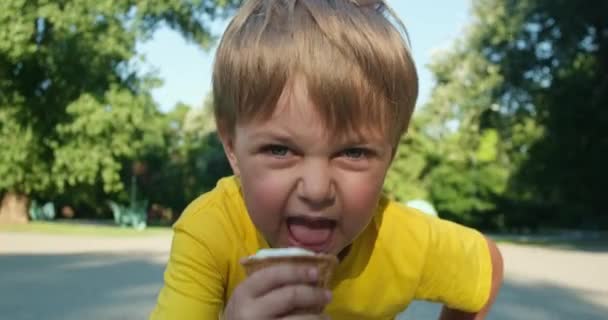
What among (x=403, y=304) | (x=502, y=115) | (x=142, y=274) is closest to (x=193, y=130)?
(x=502, y=115)

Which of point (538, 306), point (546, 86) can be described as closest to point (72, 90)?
point (546, 86)

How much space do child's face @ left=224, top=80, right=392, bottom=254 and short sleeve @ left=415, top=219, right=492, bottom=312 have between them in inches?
24.3

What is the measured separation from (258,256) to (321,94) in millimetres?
470

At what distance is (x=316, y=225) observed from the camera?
206 centimetres

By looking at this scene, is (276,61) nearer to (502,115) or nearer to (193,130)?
(502,115)

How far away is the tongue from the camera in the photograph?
207 centimetres

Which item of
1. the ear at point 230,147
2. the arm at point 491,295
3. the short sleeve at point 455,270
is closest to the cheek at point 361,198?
the ear at point 230,147

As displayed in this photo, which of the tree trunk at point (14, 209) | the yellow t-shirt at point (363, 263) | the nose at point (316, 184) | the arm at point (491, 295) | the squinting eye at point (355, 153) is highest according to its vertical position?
the squinting eye at point (355, 153)

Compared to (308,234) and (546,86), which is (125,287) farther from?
(546,86)

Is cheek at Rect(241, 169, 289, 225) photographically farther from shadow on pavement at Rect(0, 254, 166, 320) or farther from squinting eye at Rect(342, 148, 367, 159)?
shadow on pavement at Rect(0, 254, 166, 320)

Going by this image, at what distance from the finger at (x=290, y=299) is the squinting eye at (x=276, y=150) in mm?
396

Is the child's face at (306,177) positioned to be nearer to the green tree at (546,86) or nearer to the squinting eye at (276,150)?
the squinting eye at (276,150)

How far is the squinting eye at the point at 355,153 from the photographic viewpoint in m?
2.10

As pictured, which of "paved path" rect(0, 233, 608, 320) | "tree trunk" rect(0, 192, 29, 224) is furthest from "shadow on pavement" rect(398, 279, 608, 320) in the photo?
"tree trunk" rect(0, 192, 29, 224)
